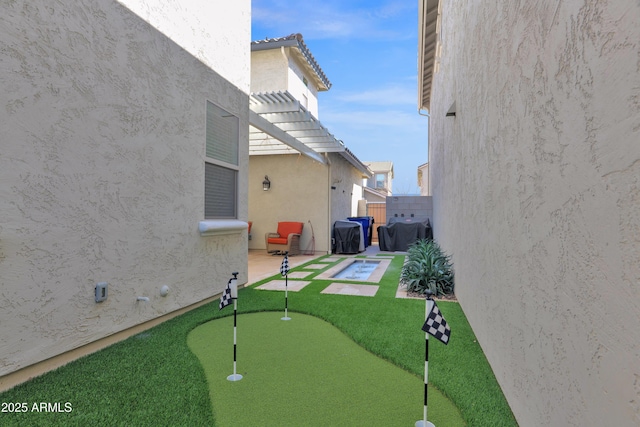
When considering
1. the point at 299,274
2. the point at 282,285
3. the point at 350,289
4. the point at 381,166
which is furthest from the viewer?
the point at 381,166

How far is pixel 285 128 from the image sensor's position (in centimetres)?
944

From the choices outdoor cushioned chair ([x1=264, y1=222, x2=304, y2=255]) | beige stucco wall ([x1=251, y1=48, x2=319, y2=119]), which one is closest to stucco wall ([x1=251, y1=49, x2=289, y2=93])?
beige stucco wall ([x1=251, y1=48, x2=319, y2=119])

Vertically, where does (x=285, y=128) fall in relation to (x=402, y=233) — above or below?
above

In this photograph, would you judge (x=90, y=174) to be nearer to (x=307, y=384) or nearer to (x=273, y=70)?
(x=307, y=384)

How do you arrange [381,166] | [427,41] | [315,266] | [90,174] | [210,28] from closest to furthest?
[90,174] → [210,28] → [315,266] → [427,41] → [381,166]

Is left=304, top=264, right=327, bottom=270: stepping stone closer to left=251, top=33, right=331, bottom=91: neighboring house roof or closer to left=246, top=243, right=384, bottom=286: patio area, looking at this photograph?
left=246, top=243, right=384, bottom=286: patio area

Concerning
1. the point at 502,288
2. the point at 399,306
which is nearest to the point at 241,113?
the point at 399,306

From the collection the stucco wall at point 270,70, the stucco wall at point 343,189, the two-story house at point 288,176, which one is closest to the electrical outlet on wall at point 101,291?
the two-story house at point 288,176

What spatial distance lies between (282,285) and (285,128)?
176 inches

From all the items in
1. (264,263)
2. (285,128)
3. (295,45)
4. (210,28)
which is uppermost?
(295,45)

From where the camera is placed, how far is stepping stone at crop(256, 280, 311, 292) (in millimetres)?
6668

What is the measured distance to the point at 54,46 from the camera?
302 cm

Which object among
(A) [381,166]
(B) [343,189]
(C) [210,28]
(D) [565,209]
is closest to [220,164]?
(C) [210,28]

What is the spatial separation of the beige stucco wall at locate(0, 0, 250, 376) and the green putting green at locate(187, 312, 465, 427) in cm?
117
